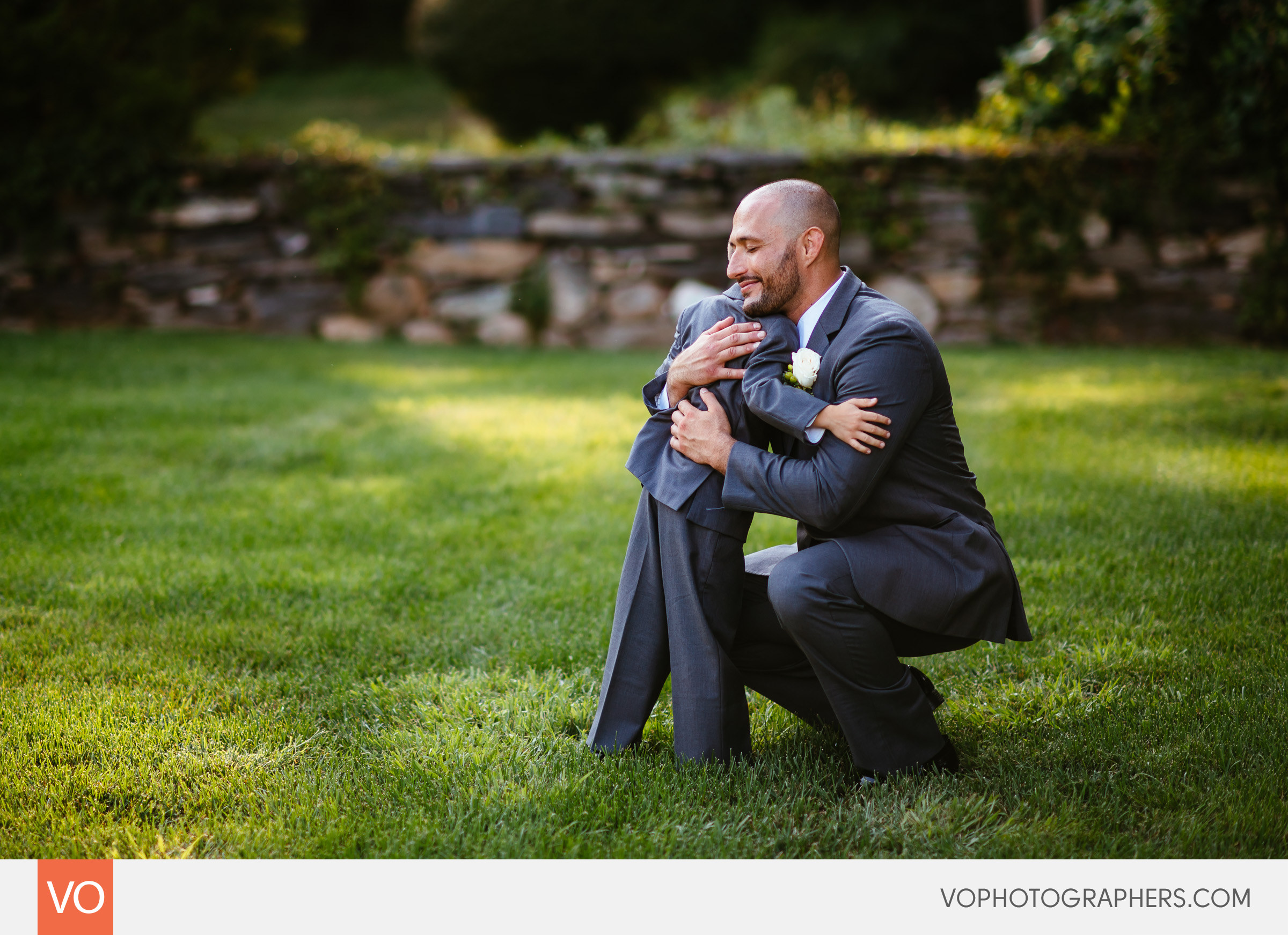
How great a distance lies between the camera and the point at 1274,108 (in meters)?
6.00

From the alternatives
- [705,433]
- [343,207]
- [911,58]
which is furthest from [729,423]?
[911,58]

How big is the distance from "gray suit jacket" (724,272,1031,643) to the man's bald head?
0.18 m

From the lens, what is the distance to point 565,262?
29.1 feet

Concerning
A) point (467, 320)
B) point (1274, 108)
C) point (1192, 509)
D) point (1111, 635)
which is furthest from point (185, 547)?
point (1274, 108)

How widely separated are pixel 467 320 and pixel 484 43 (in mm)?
5124

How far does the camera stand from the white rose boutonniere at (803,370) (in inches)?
94.5

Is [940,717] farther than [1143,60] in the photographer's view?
No

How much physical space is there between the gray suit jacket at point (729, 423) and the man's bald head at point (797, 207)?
22cm

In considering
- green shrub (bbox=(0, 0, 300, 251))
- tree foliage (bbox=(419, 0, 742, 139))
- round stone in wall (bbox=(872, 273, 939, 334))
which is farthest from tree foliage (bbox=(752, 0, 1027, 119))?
green shrub (bbox=(0, 0, 300, 251))

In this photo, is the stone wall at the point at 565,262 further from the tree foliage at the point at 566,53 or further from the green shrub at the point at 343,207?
the tree foliage at the point at 566,53

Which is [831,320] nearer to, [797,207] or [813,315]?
[813,315]
